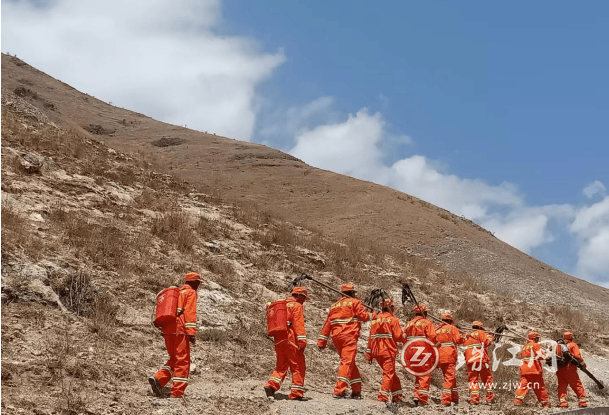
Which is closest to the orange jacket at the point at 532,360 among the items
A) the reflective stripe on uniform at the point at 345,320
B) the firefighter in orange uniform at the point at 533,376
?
the firefighter in orange uniform at the point at 533,376

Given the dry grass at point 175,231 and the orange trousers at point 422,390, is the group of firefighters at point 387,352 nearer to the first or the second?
the orange trousers at point 422,390

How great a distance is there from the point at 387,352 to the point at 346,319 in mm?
869

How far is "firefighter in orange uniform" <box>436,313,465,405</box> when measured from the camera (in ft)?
31.4

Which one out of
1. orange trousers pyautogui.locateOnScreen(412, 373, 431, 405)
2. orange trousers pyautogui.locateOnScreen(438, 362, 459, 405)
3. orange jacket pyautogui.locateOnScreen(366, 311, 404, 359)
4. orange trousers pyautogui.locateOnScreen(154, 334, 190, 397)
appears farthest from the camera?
orange trousers pyautogui.locateOnScreen(438, 362, 459, 405)

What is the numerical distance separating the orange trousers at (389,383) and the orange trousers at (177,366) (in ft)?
10.0

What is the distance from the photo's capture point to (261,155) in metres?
39.7

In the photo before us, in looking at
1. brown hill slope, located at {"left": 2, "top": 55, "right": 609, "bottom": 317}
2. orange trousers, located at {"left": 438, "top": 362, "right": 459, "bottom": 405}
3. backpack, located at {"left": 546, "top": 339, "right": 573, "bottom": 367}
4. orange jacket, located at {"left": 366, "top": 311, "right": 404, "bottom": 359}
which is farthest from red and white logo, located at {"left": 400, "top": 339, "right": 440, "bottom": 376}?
brown hill slope, located at {"left": 2, "top": 55, "right": 609, "bottom": 317}

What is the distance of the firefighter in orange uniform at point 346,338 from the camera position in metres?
8.20

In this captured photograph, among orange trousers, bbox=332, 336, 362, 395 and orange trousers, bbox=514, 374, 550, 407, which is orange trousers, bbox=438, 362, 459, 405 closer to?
orange trousers, bbox=514, 374, 550, 407

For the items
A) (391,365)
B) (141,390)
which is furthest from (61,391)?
(391,365)

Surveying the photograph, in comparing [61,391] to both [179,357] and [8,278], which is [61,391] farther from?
[8,278]

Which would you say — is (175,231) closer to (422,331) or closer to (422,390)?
(422,331)

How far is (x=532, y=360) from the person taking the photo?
10.1 meters

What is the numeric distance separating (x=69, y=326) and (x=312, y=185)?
25.5 meters
